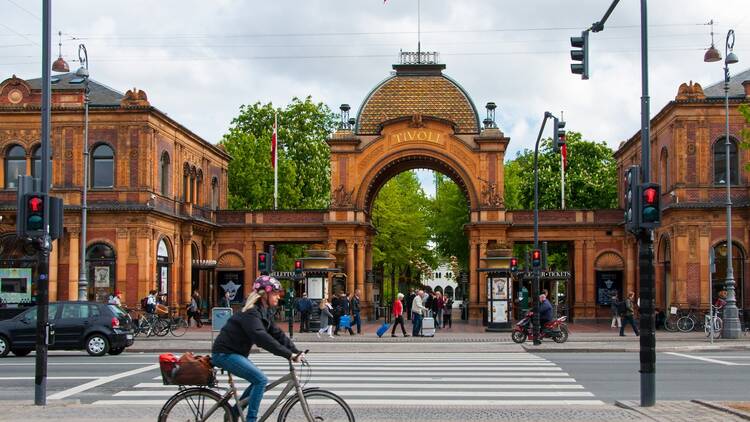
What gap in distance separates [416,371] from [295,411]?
10.9 metres

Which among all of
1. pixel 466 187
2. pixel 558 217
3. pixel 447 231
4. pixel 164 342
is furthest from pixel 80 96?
pixel 447 231

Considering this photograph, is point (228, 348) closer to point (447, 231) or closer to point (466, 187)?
point (466, 187)

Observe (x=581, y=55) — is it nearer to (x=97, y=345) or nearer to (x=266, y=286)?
(x=266, y=286)

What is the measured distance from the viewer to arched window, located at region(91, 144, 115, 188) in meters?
45.1

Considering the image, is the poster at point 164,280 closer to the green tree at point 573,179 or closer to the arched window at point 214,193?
the arched window at point 214,193

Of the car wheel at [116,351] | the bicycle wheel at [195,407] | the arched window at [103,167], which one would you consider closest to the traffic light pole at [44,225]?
the bicycle wheel at [195,407]

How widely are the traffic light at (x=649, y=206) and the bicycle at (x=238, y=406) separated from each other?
21.3 feet

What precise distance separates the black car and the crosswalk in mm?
4257

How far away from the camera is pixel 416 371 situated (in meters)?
21.4

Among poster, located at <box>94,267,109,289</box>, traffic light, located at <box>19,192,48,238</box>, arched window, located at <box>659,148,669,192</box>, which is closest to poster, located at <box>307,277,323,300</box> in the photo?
poster, located at <box>94,267,109,289</box>

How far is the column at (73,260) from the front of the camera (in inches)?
1726

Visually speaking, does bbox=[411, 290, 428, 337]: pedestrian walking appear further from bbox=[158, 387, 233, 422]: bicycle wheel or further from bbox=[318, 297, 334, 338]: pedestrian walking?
bbox=[158, 387, 233, 422]: bicycle wheel

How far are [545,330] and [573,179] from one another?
44.7 meters

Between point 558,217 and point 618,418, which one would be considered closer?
point 618,418
